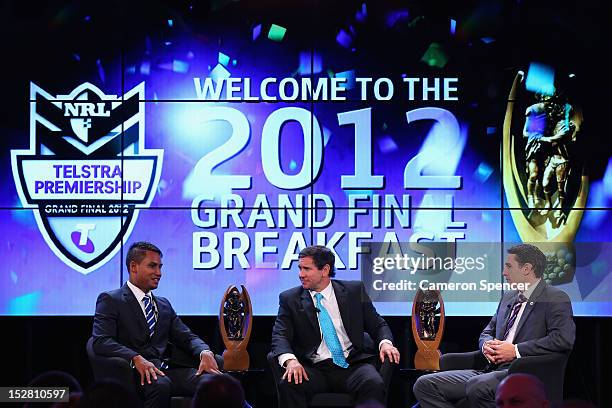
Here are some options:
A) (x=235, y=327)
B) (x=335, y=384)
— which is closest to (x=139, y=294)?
(x=235, y=327)

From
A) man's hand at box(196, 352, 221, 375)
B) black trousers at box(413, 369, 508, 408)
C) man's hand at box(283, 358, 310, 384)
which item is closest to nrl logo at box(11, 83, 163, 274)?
man's hand at box(196, 352, 221, 375)

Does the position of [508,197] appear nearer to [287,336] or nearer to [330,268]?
[330,268]

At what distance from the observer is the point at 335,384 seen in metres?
5.70

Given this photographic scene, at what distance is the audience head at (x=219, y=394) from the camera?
9.40 ft

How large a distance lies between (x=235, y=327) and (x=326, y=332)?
2.07 feet

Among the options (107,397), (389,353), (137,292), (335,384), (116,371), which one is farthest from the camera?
(137,292)

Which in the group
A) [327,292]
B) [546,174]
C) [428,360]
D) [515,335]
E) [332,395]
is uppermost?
[546,174]

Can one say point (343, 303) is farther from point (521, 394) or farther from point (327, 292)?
point (521, 394)

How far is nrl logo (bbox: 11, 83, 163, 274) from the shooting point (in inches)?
269

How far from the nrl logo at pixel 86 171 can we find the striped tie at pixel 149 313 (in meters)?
1.11

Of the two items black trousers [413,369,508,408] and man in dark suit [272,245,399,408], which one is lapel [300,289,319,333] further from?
black trousers [413,369,508,408]

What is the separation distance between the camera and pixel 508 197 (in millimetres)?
6781

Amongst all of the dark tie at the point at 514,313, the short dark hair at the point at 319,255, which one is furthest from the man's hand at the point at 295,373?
the dark tie at the point at 514,313

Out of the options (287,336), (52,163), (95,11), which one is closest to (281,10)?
(95,11)
